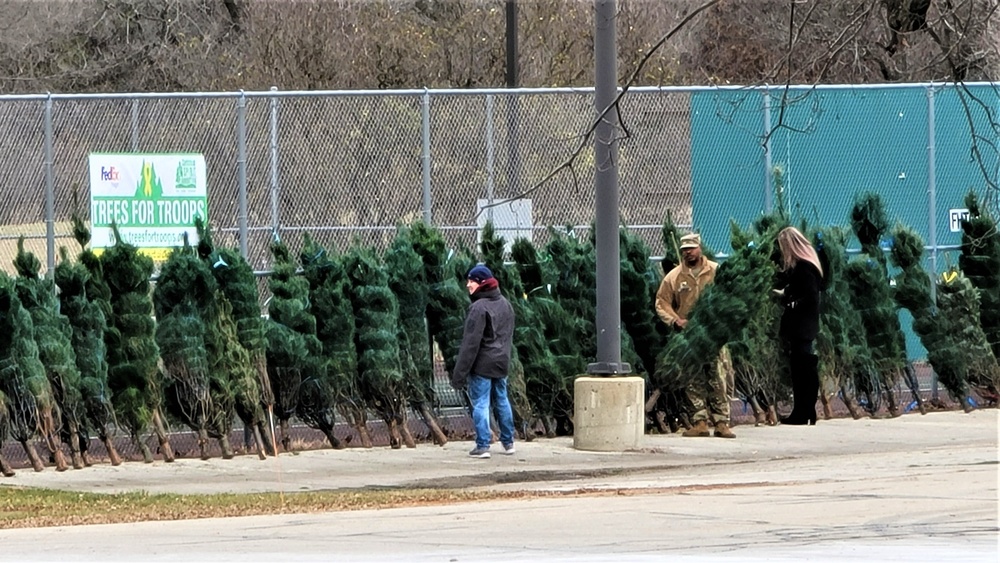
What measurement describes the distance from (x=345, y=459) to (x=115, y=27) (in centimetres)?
1873

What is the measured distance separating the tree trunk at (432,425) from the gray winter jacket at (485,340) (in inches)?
33.2

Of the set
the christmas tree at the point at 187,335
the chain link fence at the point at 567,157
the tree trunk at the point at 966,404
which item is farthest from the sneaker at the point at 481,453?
the tree trunk at the point at 966,404

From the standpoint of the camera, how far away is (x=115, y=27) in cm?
3097

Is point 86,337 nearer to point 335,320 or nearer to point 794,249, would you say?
point 335,320

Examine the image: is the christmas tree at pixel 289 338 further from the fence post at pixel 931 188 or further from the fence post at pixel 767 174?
the fence post at pixel 931 188

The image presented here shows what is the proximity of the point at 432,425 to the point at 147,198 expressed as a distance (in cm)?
314

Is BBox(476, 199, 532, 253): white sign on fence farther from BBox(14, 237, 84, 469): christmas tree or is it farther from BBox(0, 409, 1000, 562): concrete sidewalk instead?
BBox(14, 237, 84, 469): christmas tree

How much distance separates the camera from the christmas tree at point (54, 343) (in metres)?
13.3

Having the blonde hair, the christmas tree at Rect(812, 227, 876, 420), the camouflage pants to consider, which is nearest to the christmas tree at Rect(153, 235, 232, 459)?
the camouflage pants

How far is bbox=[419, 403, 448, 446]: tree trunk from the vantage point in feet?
48.9

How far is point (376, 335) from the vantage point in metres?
14.4

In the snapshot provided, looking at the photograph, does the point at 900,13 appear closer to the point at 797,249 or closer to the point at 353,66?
the point at 797,249

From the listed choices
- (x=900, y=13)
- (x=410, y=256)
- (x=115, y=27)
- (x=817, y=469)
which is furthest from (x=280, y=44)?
(x=900, y=13)

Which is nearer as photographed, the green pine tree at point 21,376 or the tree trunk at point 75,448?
the green pine tree at point 21,376
